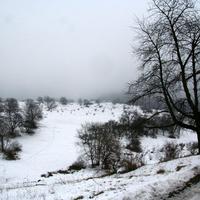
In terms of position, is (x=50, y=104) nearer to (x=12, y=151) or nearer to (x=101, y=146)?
(x=12, y=151)

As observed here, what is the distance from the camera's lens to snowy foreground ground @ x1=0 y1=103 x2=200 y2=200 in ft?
22.7

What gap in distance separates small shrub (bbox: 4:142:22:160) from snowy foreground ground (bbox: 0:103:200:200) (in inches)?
54.5

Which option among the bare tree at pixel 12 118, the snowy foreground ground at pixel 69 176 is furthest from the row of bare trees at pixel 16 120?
the snowy foreground ground at pixel 69 176

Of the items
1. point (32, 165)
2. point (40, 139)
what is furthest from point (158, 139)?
point (32, 165)

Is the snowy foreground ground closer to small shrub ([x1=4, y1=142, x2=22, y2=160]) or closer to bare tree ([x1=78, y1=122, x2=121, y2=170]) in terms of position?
small shrub ([x1=4, y1=142, x2=22, y2=160])

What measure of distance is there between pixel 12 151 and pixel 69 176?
25093 millimetres

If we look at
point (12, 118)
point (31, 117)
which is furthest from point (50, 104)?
point (12, 118)

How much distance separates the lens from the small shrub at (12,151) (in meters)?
47.4

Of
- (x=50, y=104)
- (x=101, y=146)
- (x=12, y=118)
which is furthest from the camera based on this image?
(x=50, y=104)

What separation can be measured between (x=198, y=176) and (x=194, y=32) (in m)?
6.20

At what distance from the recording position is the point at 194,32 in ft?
34.3

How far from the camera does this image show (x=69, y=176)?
29.8 m

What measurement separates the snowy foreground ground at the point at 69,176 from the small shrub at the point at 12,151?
1384mm

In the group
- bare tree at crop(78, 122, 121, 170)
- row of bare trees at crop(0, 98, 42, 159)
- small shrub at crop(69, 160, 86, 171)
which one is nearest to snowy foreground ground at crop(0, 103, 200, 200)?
small shrub at crop(69, 160, 86, 171)
